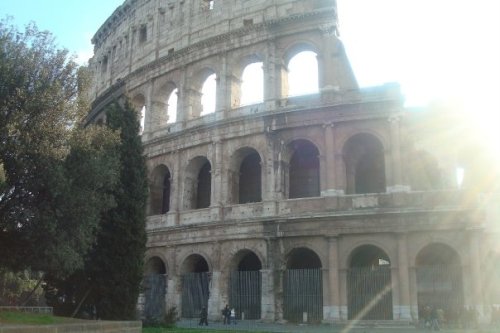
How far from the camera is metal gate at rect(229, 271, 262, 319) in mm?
20344

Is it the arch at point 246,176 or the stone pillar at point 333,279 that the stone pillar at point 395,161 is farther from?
the arch at point 246,176

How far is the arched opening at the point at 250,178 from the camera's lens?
22.8 m

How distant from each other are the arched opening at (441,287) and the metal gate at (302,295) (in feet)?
11.5

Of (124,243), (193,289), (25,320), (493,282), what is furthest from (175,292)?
(493,282)

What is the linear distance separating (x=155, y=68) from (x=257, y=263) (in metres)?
10.4

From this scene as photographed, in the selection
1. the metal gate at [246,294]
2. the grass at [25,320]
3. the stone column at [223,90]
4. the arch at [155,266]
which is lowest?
the grass at [25,320]

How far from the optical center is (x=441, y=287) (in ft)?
61.5

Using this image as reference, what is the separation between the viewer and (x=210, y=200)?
921 inches

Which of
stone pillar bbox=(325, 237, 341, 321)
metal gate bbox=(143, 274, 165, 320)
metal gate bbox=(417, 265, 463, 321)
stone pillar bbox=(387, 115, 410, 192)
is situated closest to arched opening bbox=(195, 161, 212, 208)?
metal gate bbox=(143, 274, 165, 320)

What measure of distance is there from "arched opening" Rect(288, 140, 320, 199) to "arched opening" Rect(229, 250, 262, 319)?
10.4 feet

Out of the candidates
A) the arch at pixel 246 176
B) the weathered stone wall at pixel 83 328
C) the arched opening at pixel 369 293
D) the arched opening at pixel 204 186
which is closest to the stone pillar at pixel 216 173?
the arch at pixel 246 176

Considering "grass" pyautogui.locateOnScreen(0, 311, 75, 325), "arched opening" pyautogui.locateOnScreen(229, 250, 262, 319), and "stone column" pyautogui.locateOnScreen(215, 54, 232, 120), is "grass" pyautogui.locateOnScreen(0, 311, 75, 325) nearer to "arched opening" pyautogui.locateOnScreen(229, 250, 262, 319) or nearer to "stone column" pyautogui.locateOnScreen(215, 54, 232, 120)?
"arched opening" pyautogui.locateOnScreen(229, 250, 262, 319)

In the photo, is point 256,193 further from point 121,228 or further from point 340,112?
point 121,228

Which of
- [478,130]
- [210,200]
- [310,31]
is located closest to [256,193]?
[210,200]
